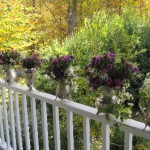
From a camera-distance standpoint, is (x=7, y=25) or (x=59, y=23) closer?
(x=7, y=25)

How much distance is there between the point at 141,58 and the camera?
22.3 feet

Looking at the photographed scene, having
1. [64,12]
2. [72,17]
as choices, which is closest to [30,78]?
[72,17]

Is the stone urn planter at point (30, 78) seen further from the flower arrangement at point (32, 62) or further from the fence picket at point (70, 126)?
the fence picket at point (70, 126)

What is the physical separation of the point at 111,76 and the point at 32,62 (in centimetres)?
85

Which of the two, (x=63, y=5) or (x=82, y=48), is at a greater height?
(x=63, y=5)

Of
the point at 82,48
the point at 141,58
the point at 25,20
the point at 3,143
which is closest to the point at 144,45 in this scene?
the point at 141,58

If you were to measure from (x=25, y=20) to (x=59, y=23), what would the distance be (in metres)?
6.22

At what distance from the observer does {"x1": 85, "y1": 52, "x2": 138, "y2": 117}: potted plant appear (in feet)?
4.14

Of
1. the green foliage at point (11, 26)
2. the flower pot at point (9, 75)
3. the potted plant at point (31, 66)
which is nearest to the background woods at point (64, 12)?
the green foliage at point (11, 26)

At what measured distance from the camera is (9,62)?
216cm

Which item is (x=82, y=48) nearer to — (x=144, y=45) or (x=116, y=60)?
(x=144, y=45)

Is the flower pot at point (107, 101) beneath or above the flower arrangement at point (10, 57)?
beneath

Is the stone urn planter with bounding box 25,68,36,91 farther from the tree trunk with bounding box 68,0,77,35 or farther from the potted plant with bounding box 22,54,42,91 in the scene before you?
the tree trunk with bounding box 68,0,77,35

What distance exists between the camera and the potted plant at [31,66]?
6.46ft
